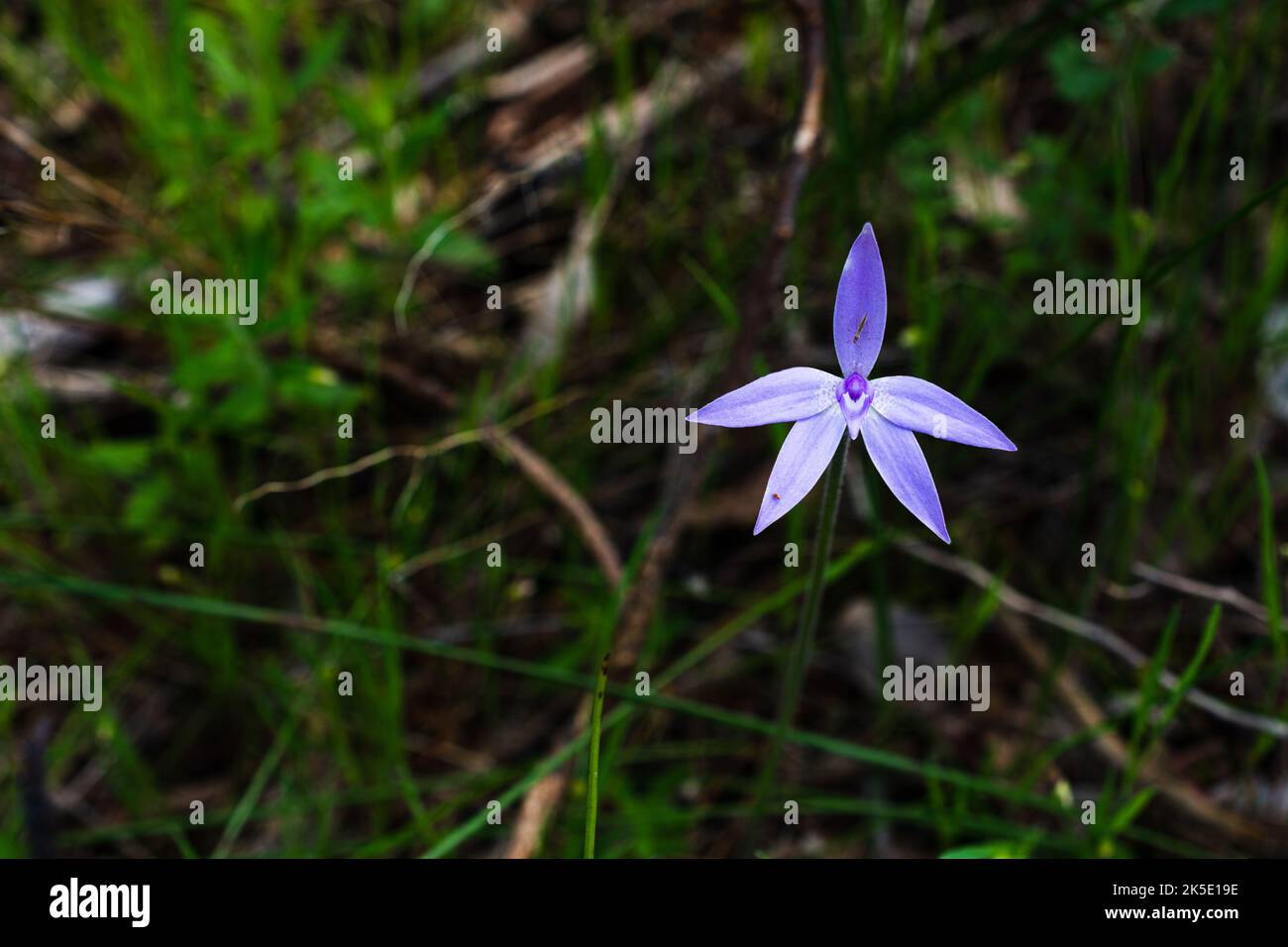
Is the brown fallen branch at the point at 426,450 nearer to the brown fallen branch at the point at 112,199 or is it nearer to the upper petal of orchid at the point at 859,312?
the brown fallen branch at the point at 112,199

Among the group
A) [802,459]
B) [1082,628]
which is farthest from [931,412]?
[1082,628]

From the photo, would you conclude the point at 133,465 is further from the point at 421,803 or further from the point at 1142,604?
the point at 1142,604

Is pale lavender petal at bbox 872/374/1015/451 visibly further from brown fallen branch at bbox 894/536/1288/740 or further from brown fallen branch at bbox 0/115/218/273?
brown fallen branch at bbox 0/115/218/273
